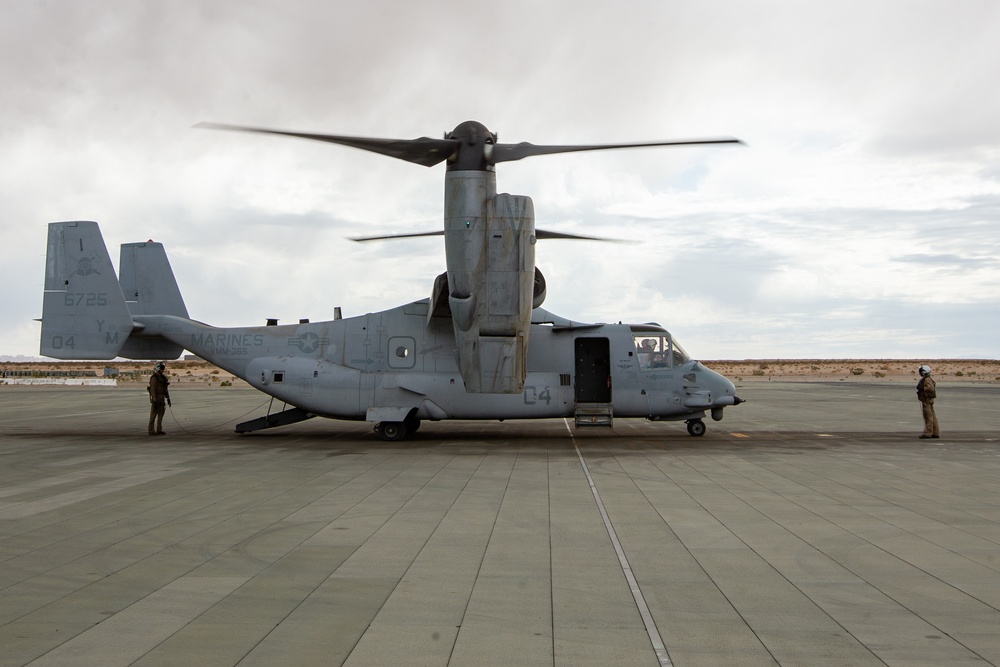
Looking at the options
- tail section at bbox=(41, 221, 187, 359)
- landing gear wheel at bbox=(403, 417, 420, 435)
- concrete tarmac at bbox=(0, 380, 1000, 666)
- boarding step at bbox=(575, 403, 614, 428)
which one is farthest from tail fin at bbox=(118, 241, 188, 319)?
boarding step at bbox=(575, 403, 614, 428)

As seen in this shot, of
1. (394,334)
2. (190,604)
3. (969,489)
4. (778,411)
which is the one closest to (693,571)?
(190,604)

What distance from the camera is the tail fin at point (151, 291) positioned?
66.1ft

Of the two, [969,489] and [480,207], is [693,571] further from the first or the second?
[480,207]

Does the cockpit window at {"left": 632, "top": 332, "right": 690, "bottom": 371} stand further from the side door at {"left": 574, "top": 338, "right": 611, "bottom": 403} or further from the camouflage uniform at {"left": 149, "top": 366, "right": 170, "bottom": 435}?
the camouflage uniform at {"left": 149, "top": 366, "right": 170, "bottom": 435}

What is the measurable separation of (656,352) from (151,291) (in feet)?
43.1

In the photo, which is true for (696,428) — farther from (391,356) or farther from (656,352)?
(391,356)

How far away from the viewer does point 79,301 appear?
62.8ft

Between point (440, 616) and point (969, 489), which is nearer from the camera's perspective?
point (440, 616)

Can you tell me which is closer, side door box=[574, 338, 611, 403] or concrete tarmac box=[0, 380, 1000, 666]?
concrete tarmac box=[0, 380, 1000, 666]

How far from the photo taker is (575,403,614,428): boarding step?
18172 millimetres

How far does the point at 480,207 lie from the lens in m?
14.9

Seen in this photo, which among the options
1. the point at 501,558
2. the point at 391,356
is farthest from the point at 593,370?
the point at 501,558

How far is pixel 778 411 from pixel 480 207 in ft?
58.0

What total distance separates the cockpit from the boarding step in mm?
1498
